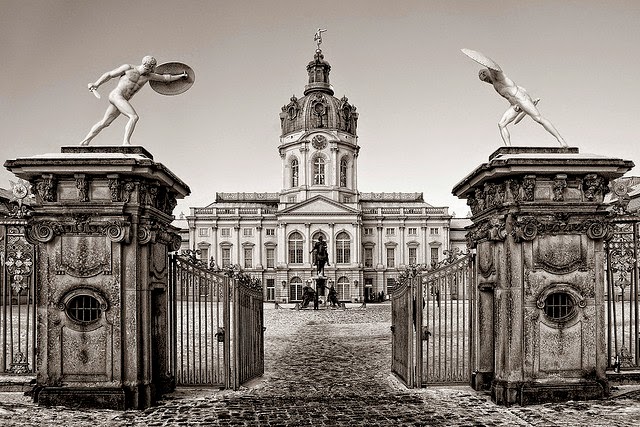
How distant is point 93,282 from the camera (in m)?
7.79

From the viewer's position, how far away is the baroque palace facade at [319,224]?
61.7 m

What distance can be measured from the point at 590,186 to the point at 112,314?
20.8ft

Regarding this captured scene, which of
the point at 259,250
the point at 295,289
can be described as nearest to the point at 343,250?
the point at 295,289

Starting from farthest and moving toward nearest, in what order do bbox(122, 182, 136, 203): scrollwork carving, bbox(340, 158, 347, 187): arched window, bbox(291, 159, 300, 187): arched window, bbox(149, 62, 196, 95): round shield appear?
bbox(291, 159, 300, 187): arched window, bbox(340, 158, 347, 187): arched window, bbox(149, 62, 196, 95): round shield, bbox(122, 182, 136, 203): scrollwork carving

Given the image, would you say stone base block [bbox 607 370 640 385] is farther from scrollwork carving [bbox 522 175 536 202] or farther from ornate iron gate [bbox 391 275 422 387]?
scrollwork carving [bbox 522 175 536 202]

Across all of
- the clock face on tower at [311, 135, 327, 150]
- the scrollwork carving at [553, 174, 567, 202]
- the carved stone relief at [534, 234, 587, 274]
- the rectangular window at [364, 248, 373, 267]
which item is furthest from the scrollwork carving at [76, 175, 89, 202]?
the rectangular window at [364, 248, 373, 267]

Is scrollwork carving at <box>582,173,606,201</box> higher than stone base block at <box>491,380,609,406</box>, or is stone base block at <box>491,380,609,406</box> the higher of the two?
scrollwork carving at <box>582,173,606,201</box>

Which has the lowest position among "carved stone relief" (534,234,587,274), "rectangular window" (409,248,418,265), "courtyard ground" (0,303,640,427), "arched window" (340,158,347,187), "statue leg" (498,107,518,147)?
"courtyard ground" (0,303,640,427)

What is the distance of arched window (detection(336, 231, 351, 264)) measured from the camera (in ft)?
204

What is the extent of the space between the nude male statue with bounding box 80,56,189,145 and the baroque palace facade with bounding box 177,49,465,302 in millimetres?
52910

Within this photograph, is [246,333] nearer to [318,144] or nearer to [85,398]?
[85,398]

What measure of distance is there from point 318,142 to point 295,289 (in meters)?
15.1

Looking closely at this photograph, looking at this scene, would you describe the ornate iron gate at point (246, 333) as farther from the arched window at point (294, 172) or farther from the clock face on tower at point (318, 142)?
the arched window at point (294, 172)

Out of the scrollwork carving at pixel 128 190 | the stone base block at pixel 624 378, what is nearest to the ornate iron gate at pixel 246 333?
the scrollwork carving at pixel 128 190
